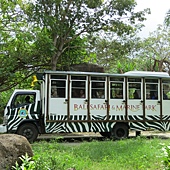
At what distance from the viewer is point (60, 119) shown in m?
11.1

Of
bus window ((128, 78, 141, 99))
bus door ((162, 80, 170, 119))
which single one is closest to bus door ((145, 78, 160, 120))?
bus door ((162, 80, 170, 119))

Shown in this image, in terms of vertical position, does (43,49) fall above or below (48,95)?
above

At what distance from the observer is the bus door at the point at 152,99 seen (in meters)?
→ 12.3

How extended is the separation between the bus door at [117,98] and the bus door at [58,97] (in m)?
1.98

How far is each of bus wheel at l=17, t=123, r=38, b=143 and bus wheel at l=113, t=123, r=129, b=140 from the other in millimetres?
3346

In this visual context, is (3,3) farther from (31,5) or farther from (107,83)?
(107,83)

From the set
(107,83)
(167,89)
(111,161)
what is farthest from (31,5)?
(111,161)

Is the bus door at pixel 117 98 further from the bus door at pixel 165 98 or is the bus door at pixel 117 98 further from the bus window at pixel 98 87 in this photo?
the bus door at pixel 165 98

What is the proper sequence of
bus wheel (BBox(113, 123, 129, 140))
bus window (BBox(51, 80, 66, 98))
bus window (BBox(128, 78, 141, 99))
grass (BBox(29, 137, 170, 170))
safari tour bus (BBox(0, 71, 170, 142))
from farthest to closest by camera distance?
bus window (BBox(128, 78, 141, 99)) < bus wheel (BBox(113, 123, 129, 140)) < bus window (BBox(51, 80, 66, 98)) < safari tour bus (BBox(0, 71, 170, 142)) < grass (BBox(29, 137, 170, 170))

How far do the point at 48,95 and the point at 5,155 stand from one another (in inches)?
241

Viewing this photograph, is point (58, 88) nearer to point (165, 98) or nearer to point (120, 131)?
point (120, 131)

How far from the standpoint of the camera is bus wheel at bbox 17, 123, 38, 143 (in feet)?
35.6

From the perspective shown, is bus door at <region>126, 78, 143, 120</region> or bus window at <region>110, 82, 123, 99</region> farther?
bus door at <region>126, 78, 143, 120</region>

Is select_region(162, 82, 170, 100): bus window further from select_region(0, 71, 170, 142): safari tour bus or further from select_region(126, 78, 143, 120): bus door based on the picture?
select_region(126, 78, 143, 120): bus door
